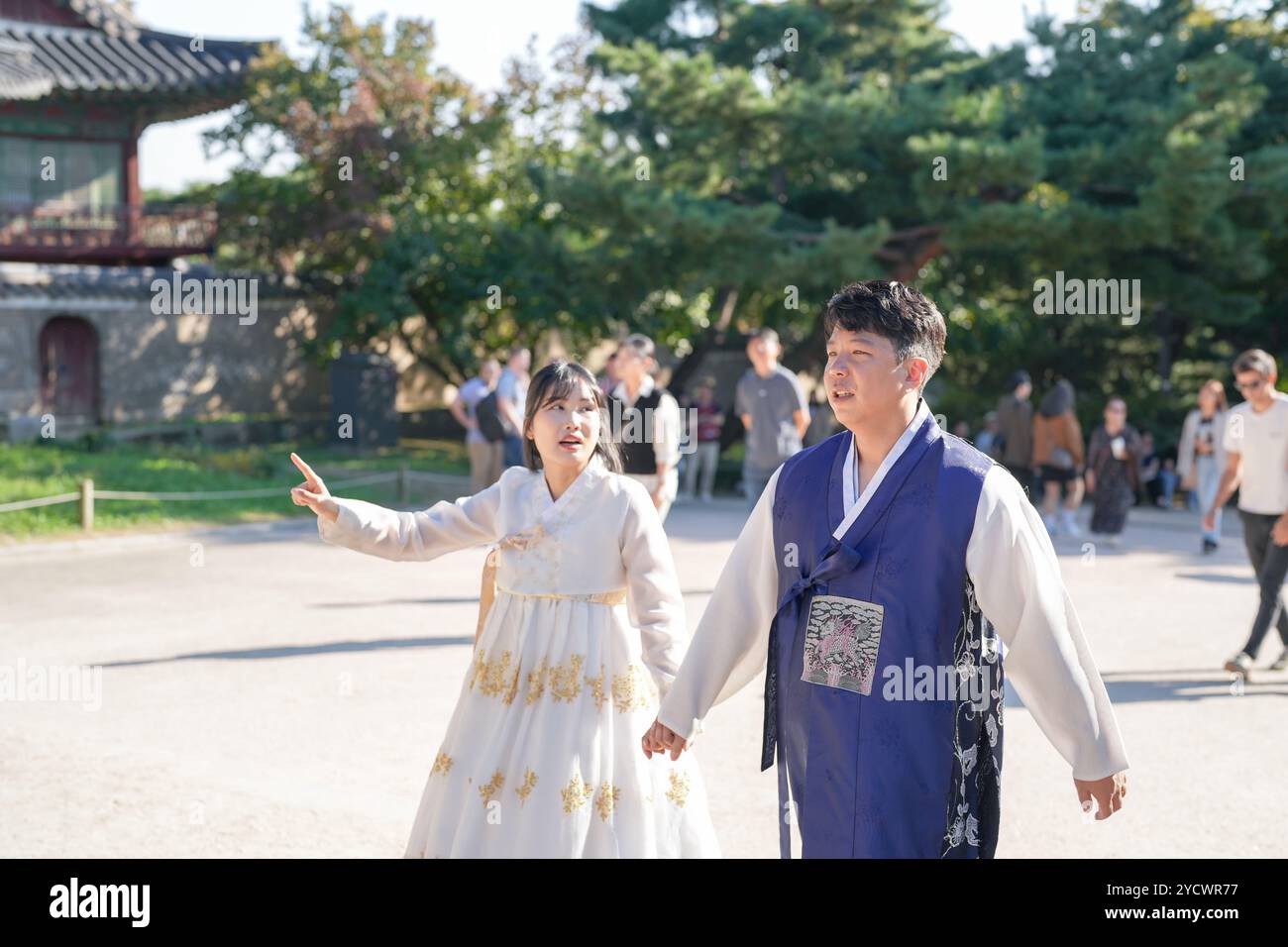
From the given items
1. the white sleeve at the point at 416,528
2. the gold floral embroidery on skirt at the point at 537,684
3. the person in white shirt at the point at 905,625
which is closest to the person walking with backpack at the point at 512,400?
the white sleeve at the point at 416,528

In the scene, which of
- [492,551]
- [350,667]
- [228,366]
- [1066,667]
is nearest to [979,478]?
[1066,667]

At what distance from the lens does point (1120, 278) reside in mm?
18844

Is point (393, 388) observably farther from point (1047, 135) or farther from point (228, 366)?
point (1047, 135)

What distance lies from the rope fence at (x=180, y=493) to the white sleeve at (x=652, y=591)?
9812 mm

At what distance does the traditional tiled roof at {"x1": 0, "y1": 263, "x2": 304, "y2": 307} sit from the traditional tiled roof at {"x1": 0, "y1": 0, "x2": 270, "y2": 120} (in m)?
2.74

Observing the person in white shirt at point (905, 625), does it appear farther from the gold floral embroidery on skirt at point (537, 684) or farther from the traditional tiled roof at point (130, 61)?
the traditional tiled roof at point (130, 61)

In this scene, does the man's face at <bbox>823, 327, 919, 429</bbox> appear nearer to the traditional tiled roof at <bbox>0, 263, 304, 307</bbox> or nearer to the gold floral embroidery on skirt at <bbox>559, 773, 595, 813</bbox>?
the gold floral embroidery on skirt at <bbox>559, 773, 595, 813</bbox>

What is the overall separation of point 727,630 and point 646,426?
516 cm

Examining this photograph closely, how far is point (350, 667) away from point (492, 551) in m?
3.63

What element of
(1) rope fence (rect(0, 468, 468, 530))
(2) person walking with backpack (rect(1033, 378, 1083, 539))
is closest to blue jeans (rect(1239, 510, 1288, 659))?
(2) person walking with backpack (rect(1033, 378, 1083, 539))

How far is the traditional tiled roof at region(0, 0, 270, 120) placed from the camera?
22531 millimetres

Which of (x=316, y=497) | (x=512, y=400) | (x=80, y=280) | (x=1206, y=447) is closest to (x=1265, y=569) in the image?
(x=316, y=497)

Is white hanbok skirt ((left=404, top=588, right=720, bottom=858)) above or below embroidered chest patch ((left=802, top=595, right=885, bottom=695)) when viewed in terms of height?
below

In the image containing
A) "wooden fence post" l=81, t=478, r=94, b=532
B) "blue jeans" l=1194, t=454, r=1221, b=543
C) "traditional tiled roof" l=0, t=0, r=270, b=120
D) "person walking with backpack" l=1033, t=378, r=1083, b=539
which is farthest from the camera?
"traditional tiled roof" l=0, t=0, r=270, b=120
